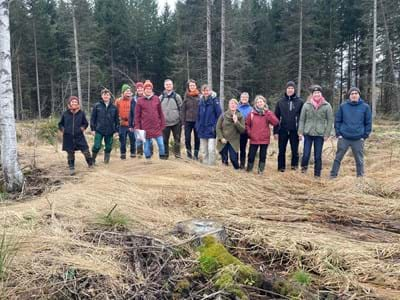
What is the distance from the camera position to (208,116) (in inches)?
324

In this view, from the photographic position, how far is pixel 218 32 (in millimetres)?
26922

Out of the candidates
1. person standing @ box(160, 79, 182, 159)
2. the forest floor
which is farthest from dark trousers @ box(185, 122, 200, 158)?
the forest floor

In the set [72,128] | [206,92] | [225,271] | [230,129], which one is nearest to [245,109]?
[230,129]

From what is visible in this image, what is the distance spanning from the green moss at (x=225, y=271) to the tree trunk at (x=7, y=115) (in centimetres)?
416

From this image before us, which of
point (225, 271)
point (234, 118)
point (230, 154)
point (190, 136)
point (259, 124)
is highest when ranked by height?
point (234, 118)

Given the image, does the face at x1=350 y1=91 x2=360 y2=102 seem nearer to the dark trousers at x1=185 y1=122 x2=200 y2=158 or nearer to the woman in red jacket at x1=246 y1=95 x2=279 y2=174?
the woman in red jacket at x1=246 y1=95 x2=279 y2=174

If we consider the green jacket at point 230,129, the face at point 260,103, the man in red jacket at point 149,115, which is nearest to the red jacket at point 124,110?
the man in red jacket at point 149,115

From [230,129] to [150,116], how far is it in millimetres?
1557

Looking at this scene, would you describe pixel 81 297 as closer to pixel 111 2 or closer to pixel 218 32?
pixel 218 32

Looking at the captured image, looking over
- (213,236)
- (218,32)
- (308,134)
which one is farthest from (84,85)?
(213,236)

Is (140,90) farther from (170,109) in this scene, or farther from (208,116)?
(208,116)

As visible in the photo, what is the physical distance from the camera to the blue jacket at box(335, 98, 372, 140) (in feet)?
23.8

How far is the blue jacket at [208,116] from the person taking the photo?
8243mm

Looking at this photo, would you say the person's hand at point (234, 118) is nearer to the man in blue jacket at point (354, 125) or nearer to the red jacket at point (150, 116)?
the red jacket at point (150, 116)
